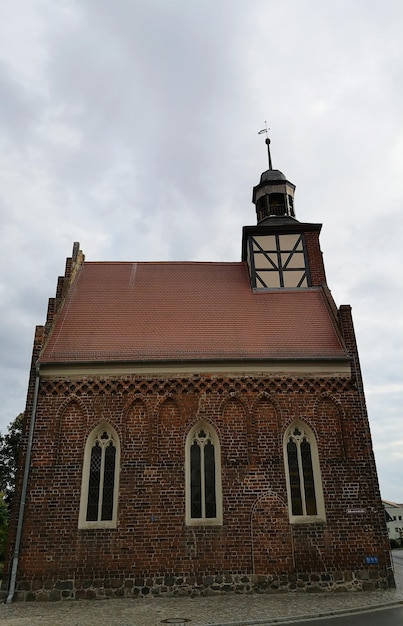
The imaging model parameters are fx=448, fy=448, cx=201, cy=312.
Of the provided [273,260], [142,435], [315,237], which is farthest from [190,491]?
[315,237]

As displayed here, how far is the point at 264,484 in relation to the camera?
12.8 metres

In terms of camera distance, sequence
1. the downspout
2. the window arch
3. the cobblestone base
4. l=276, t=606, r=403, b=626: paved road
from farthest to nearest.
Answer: the window arch
the cobblestone base
the downspout
l=276, t=606, r=403, b=626: paved road

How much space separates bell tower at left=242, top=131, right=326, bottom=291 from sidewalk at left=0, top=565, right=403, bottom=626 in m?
10.6

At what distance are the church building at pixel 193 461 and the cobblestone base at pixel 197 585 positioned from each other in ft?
0.11

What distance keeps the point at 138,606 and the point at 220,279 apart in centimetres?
1171

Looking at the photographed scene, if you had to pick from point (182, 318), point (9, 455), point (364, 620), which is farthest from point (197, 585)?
point (9, 455)

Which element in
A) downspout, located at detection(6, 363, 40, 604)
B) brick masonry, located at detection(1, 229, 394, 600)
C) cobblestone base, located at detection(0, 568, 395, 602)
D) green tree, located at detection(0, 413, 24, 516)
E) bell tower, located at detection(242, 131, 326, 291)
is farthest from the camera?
green tree, located at detection(0, 413, 24, 516)

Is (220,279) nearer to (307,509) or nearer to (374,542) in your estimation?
(307,509)

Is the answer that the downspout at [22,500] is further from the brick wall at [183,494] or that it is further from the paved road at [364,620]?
the paved road at [364,620]

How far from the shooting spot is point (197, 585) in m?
11.7

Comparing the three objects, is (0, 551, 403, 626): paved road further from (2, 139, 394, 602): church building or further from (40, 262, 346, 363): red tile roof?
(40, 262, 346, 363): red tile roof

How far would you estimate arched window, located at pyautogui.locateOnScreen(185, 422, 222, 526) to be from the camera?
12.5 meters

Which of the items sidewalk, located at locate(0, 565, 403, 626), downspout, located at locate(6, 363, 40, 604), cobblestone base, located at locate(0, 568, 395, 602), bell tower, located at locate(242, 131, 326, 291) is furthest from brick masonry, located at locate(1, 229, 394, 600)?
bell tower, located at locate(242, 131, 326, 291)

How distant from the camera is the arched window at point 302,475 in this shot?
1266cm
